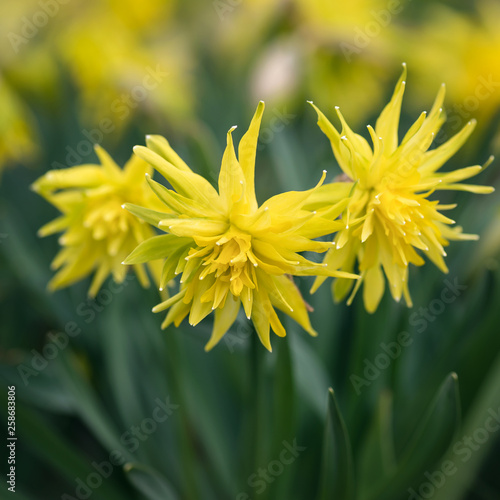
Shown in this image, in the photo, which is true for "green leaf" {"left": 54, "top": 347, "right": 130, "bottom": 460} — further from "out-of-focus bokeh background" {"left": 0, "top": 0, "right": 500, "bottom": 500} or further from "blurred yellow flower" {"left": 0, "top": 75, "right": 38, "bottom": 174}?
"blurred yellow flower" {"left": 0, "top": 75, "right": 38, "bottom": 174}

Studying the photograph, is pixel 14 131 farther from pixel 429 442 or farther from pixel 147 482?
pixel 429 442

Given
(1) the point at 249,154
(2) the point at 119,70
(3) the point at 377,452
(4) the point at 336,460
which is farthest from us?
(2) the point at 119,70

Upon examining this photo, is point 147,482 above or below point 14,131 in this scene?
below

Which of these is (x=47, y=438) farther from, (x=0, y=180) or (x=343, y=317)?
(x=0, y=180)

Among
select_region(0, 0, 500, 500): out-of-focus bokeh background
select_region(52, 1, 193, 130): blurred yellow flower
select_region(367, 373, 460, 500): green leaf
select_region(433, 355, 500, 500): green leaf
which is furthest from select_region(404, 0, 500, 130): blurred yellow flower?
select_region(367, 373, 460, 500): green leaf

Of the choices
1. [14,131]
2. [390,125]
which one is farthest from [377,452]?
[14,131]

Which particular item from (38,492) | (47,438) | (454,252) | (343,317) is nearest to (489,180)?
(454,252)

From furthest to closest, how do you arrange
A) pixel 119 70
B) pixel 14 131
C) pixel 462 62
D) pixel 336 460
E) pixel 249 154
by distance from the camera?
1. pixel 462 62
2. pixel 119 70
3. pixel 14 131
4. pixel 336 460
5. pixel 249 154
